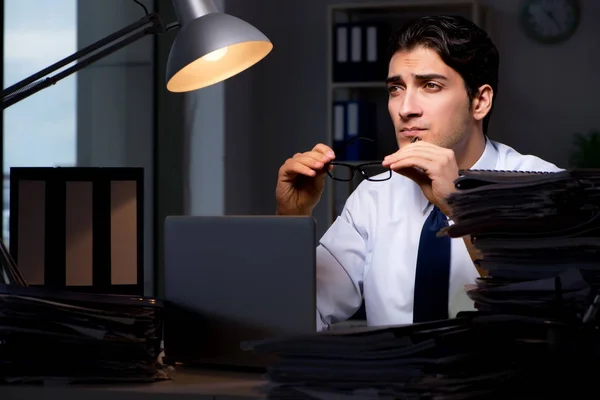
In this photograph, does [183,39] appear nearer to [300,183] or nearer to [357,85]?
[300,183]

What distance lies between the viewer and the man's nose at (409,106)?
2.06m

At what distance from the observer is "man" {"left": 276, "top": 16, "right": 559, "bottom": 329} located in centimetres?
180

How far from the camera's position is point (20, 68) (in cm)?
337

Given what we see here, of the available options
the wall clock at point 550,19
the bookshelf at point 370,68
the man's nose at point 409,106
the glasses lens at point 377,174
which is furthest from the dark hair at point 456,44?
the wall clock at point 550,19

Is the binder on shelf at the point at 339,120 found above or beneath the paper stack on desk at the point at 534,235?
above

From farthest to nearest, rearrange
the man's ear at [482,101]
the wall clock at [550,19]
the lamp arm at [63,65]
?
the wall clock at [550,19]
the man's ear at [482,101]
the lamp arm at [63,65]

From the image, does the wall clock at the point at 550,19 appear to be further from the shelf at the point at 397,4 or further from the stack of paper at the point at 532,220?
the stack of paper at the point at 532,220

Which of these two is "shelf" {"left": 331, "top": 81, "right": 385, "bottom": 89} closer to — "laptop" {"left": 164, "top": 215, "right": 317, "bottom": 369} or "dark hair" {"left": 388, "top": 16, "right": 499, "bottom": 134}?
"dark hair" {"left": 388, "top": 16, "right": 499, "bottom": 134}

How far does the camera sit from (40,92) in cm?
358

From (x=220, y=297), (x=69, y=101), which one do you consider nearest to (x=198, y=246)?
(x=220, y=297)

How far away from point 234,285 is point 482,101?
122 centimetres

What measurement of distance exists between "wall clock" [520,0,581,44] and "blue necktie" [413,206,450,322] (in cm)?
314

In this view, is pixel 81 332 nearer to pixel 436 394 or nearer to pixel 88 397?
pixel 88 397

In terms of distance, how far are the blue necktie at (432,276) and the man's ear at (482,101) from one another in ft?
1.61
